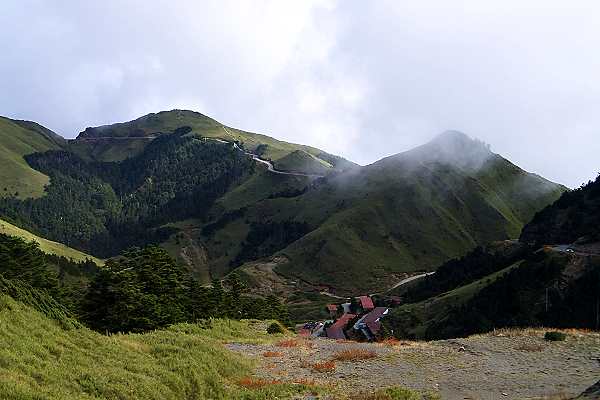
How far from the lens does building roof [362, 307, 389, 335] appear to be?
387ft

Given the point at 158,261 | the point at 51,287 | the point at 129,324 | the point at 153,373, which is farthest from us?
the point at 51,287

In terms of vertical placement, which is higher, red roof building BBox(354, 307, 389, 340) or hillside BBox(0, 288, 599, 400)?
hillside BBox(0, 288, 599, 400)

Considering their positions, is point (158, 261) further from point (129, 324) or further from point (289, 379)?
point (289, 379)

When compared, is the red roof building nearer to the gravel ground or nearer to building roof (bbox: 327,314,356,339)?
building roof (bbox: 327,314,356,339)

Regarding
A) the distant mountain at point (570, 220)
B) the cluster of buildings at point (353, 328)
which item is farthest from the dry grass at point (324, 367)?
the distant mountain at point (570, 220)

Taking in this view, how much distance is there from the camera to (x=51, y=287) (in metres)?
65.2

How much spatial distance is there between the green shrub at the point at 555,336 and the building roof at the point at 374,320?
3317 inches

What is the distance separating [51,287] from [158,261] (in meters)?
20.7

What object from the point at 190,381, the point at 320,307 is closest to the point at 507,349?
the point at 190,381

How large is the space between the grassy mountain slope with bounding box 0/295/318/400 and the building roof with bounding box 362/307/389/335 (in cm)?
9460

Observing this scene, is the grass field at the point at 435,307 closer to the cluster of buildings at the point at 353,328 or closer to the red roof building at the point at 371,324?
the red roof building at the point at 371,324

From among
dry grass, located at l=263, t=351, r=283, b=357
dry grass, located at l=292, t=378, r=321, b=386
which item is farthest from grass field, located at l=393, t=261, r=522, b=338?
dry grass, located at l=292, t=378, r=321, b=386

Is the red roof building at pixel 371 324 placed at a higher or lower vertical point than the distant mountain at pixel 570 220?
lower

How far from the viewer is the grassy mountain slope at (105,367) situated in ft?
48.8
